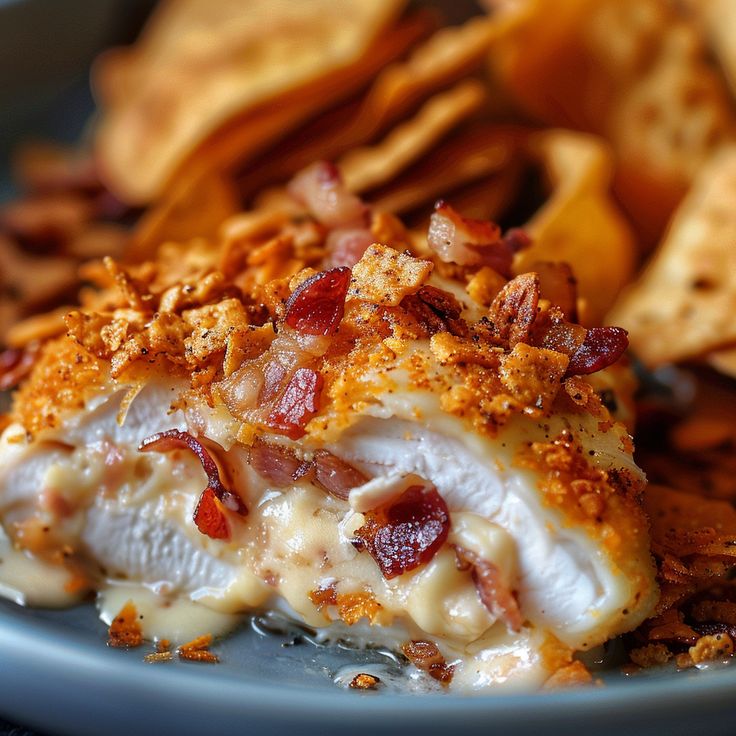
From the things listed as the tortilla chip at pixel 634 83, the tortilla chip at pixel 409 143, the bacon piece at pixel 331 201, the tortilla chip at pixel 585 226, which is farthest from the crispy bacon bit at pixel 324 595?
the tortilla chip at pixel 634 83

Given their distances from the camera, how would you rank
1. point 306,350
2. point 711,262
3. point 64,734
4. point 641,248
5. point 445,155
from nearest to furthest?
point 64,734 < point 306,350 < point 711,262 < point 445,155 < point 641,248

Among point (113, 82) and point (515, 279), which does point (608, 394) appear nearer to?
point (515, 279)

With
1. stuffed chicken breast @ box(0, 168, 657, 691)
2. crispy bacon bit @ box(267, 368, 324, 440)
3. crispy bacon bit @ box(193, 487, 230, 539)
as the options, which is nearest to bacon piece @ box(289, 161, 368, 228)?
stuffed chicken breast @ box(0, 168, 657, 691)

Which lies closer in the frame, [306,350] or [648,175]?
[306,350]

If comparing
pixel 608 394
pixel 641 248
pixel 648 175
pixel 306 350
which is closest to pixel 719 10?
pixel 648 175

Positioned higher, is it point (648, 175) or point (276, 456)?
point (276, 456)

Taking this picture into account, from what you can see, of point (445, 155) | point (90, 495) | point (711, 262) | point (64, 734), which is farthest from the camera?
point (445, 155)

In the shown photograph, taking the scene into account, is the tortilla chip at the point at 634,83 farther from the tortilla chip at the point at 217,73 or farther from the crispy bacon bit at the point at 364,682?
the crispy bacon bit at the point at 364,682
